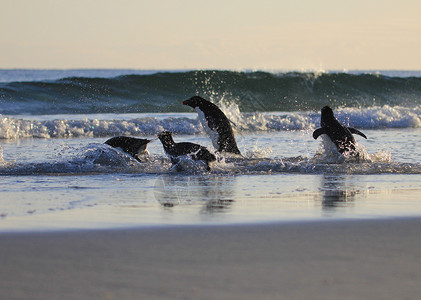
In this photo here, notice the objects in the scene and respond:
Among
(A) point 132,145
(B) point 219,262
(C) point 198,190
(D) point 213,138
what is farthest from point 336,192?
(D) point 213,138

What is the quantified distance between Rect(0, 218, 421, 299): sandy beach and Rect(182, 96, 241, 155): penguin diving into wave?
237 inches

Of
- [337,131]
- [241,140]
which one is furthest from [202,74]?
[337,131]

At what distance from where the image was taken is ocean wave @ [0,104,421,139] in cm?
1650

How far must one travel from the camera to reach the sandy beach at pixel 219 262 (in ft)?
11.6

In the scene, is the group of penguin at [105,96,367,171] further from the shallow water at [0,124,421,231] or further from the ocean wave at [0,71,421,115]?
the ocean wave at [0,71,421,115]

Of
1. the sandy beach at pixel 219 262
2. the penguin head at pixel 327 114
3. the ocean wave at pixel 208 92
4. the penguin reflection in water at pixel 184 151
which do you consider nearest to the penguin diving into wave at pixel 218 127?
the penguin head at pixel 327 114

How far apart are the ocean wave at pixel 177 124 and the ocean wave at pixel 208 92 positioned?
6322mm

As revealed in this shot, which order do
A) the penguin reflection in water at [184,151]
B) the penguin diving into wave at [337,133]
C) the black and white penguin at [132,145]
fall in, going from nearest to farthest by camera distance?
the penguin reflection in water at [184,151]
the black and white penguin at [132,145]
the penguin diving into wave at [337,133]

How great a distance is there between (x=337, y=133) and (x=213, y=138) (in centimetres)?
213

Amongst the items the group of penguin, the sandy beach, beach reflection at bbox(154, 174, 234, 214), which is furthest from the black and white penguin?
the sandy beach

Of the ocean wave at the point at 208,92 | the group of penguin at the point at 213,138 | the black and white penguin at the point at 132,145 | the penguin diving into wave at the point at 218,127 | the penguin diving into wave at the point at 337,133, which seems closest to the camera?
the group of penguin at the point at 213,138

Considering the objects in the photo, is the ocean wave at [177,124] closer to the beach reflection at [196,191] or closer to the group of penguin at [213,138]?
the group of penguin at [213,138]

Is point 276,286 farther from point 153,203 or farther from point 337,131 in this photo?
point 337,131

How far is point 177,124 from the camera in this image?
18750mm
